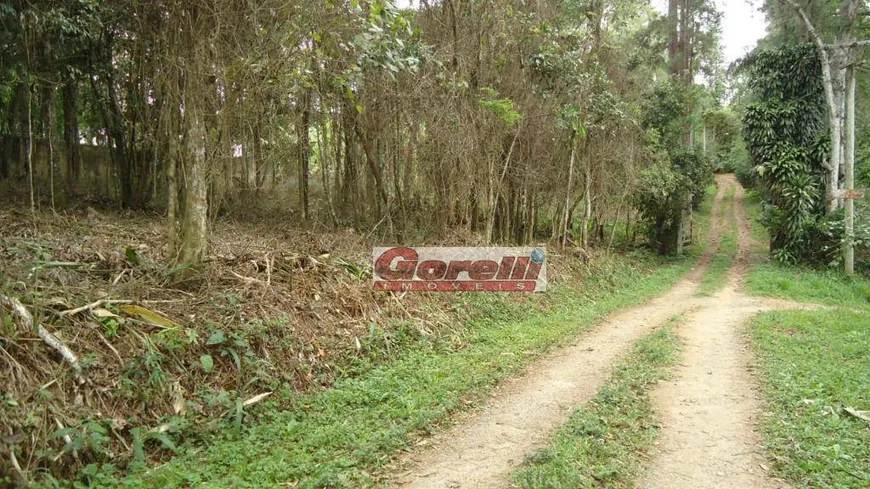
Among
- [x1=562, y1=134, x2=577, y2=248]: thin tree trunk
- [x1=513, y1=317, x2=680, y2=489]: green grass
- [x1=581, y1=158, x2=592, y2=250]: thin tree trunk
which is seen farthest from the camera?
[x1=581, y1=158, x2=592, y2=250]: thin tree trunk

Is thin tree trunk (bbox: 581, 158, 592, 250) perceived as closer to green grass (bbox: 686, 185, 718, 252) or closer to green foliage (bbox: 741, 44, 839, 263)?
green foliage (bbox: 741, 44, 839, 263)

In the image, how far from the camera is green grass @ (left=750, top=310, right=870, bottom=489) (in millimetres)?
3791

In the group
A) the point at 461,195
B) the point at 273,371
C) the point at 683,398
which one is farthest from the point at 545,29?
the point at 273,371

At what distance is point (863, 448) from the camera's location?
13.3ft

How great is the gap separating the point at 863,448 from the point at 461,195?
809 centimetres

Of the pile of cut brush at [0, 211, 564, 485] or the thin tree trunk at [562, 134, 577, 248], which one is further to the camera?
the thin tree trunk at [562, 134, 577, 248]

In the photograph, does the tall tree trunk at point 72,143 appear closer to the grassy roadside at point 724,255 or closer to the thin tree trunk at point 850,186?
the grassy roadside at point 724,255

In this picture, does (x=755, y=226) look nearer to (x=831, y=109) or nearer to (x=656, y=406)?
(x=831, y=109)

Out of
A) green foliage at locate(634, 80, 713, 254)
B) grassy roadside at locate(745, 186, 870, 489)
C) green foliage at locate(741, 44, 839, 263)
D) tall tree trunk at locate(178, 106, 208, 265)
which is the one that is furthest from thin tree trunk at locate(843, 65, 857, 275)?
tall tree trunk at locate(178, 106, 208, 265)

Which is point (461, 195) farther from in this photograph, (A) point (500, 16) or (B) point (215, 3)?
(B) point (215, 3)

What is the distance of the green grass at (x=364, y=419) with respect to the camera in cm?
362

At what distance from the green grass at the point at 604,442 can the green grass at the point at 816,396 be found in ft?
3.38

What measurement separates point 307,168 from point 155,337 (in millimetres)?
8268

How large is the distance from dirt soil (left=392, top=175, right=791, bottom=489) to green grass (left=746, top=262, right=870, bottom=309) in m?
5.94
